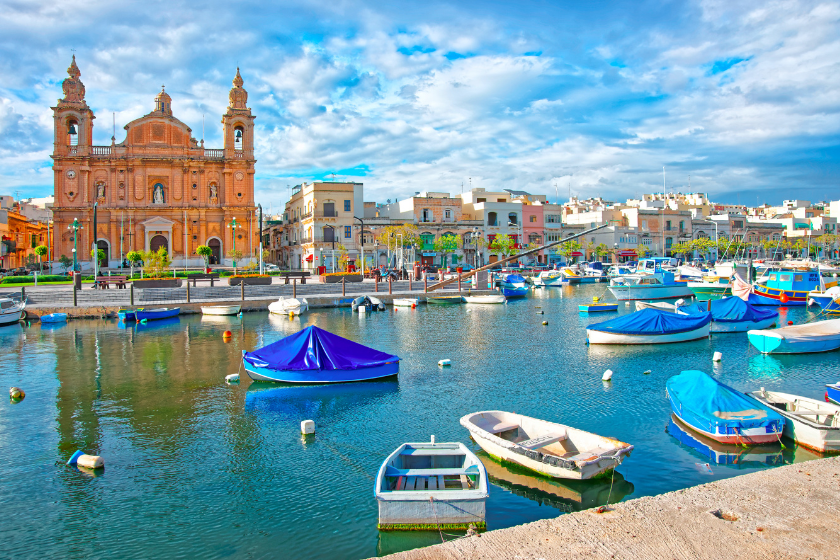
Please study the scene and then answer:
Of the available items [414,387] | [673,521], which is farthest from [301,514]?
[414,387]

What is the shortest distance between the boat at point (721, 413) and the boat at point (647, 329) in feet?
34.6

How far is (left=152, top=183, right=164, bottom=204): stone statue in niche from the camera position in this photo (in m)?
67.1

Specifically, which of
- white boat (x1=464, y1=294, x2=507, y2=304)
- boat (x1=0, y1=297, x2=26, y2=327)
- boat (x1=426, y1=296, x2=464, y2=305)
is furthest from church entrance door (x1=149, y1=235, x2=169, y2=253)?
white boat (x1=464, y1=294, x2=507, y2=304)

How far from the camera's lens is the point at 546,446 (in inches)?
441

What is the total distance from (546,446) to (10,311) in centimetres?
3374

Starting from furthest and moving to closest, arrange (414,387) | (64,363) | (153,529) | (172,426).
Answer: (64,363), (414,387), (172,426), (153,529)

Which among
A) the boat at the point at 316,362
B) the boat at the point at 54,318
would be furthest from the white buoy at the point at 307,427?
the boat at the point at 54,318

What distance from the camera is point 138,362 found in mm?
22625

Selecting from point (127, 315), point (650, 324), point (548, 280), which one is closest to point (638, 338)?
A: point (650, 324)

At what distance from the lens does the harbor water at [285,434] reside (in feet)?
30.7

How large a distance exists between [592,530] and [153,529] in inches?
263

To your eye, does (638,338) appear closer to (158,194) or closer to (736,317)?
(736,317)

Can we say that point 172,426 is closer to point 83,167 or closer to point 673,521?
point 673,521

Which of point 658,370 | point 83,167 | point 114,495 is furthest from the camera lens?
point 83,167
